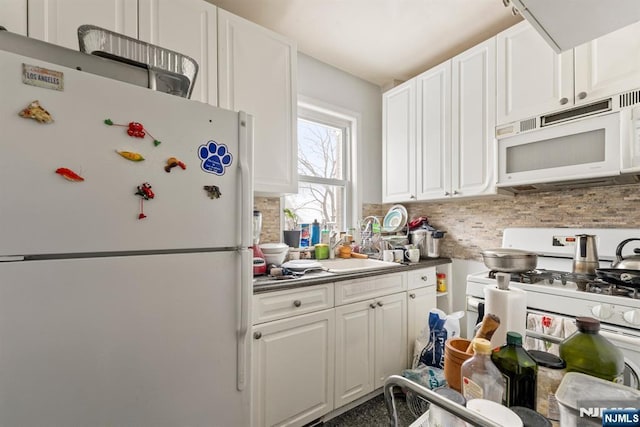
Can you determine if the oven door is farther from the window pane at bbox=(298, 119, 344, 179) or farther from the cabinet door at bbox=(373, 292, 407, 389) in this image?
the window pane at bbox=(298, 119, 344, 179)

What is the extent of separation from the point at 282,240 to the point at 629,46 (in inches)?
89.2

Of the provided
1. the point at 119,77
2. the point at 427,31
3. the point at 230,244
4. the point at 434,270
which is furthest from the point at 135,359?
the point at 427,31

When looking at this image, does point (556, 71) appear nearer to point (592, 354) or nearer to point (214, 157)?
point (592, 354)

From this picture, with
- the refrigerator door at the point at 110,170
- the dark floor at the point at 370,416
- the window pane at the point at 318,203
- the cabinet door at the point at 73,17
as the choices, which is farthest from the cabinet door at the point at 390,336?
the cabinet door at the point at 73,17

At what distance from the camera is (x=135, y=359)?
93 cm

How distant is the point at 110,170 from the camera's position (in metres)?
0.90

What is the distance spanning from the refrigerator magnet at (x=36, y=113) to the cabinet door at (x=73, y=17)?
0.69 metres

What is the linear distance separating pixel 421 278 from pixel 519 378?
1711 millimetres

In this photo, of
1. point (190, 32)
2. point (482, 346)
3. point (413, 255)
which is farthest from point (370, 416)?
point (190, 32)

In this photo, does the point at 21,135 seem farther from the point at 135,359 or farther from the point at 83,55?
the point at 135,359

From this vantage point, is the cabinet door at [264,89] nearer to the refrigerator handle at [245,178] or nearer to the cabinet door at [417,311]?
the refrigerator handle at [245,178]

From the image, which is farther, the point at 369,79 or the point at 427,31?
the point at 369,79

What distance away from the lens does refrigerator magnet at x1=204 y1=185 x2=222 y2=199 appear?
108 centimetres

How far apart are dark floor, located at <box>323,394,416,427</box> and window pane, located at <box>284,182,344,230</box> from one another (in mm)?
1365
